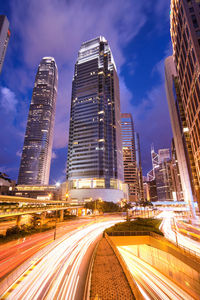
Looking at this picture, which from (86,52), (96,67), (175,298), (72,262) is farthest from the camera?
(86,52)

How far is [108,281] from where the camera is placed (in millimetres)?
13930

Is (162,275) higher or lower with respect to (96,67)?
lower


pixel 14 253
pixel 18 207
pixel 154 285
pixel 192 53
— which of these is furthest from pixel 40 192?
pixel 192 53

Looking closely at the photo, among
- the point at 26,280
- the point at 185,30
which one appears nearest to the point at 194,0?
the point at 185,30

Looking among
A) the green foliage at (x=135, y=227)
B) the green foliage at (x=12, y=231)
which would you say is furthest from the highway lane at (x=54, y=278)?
the green foliage at (x=12, y=231)

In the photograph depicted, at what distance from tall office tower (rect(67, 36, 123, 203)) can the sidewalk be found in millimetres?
87679

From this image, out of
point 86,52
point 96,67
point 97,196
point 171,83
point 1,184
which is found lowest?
point 97,196

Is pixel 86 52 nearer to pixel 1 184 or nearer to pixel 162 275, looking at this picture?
pixel 1 184

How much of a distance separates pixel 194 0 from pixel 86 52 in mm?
133169

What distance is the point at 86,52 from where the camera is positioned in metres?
160

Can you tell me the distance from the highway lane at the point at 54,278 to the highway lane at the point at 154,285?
338 inches

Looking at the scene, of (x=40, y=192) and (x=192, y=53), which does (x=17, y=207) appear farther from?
(x=40, y=192)

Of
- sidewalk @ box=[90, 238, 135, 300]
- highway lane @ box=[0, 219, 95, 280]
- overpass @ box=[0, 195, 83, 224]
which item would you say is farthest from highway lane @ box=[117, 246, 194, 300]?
overpass @ box=[0, 195, 83, 224]

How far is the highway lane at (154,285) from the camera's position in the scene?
1733 centimetres
